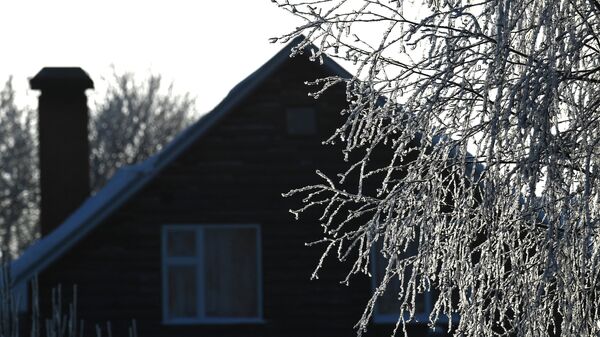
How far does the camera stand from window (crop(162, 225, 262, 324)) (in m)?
19.5

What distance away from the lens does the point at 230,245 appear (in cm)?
1955

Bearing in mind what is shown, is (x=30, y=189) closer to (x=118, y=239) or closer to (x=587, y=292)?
(x=118, y=239)

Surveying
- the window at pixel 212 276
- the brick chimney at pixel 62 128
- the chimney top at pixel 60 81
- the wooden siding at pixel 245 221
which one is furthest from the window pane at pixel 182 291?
the chimney top at pixel 60 81

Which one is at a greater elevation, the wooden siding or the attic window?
the attic window

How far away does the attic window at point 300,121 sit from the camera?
19.6 m

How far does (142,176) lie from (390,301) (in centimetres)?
374

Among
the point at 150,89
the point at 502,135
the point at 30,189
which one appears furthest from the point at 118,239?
the point at 150,89

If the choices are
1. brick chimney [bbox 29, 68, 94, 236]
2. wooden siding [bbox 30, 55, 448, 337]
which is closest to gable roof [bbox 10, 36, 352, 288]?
wooden siding [bbox 30, 55, 448, 337]

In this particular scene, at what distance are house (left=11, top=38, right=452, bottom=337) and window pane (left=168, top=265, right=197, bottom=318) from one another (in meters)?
0.01

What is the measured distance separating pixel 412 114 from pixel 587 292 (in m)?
1.44

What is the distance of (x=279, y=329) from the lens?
63.9 feet

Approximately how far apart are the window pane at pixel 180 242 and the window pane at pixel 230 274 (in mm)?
213

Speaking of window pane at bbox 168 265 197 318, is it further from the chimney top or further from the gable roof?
the chimney top

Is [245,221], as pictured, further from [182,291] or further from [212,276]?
[182,291]
